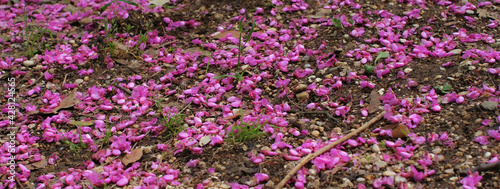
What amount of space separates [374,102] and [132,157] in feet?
5.54

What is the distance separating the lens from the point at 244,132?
295 cm

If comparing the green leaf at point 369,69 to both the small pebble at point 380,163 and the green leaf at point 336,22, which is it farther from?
the small pebble at point 380,163

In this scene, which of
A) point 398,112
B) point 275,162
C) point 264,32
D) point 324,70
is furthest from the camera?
point 264,32

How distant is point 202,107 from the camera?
3393 millimetres

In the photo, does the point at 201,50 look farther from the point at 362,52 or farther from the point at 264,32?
the point at 362,52

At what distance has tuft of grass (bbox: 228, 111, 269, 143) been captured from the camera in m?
2.94

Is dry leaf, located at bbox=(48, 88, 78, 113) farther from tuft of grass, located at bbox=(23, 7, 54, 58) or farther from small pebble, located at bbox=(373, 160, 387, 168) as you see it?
small pebble, located at bbox=(373, 160, 387, 168)

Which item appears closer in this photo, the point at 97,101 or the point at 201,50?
the point at 97,101

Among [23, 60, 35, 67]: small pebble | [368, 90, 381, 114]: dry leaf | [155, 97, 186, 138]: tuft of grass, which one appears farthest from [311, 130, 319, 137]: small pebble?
[23, 60, 35, 67]: small pebble

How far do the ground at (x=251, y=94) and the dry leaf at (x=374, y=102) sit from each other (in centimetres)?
1

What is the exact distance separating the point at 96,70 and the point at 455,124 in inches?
112

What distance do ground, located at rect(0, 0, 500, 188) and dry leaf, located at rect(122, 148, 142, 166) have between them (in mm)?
18

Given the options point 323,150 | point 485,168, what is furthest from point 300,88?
point 485,168

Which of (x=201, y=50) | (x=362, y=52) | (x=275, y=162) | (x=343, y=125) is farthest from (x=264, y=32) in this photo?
(x=275, y=162)
